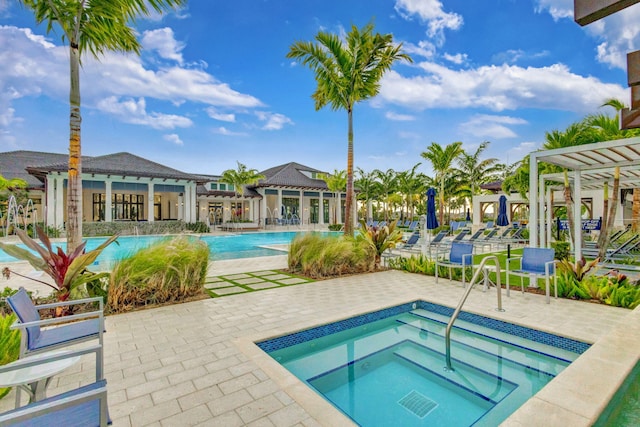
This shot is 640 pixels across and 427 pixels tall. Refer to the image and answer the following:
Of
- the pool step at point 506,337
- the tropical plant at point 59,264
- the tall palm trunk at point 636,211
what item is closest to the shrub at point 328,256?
the pool step at point 506,337

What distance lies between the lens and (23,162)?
96.4 feet

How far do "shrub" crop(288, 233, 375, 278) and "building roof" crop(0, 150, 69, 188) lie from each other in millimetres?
26445

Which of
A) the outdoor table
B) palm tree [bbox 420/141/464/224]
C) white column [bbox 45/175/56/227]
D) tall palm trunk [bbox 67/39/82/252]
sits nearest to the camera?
the outdoor table

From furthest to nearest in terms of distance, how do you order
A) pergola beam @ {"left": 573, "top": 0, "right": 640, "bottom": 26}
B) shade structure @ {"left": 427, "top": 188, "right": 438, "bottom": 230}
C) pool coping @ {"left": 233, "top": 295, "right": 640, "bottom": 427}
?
1. shade structure @ {"left": 427, "top": 188, "right": 438, "bottom": 230}
2. pool coping @ {"left": 233, "top": 295, "right": 640, "bottom": 427}
3. pergola beam @ {"left": 573, "top": 0, "right": 640, "bottom": 26}

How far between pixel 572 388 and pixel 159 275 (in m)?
5.80

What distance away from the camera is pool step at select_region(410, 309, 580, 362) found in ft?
12.9

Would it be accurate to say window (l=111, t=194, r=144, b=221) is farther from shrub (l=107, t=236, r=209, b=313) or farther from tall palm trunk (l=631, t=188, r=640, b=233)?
tall palm trunk (l=631, t=188, r=640, b=233)

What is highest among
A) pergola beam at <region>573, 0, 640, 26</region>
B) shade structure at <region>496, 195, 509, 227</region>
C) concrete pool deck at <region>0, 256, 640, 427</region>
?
pergola beam at <region>573, 0, 640, 26</region>

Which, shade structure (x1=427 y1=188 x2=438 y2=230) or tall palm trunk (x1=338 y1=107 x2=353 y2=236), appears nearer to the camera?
tall palm trunk (x1=338 y1=107 x2=353 y2=236)

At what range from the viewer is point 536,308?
5230 millimetres

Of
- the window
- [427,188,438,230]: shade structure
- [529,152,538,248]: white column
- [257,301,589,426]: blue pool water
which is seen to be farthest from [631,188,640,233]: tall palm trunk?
the window

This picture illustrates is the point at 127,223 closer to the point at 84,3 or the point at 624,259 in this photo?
the point at 84,3

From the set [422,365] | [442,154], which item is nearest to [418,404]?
[422,365]

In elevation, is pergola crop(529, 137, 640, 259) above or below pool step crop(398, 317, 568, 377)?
above
